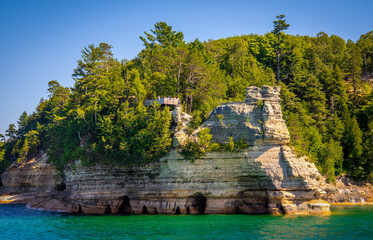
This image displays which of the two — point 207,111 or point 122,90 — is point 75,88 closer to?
point 122,90

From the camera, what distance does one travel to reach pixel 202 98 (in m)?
52.2

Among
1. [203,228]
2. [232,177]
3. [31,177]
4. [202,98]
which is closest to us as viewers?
[203,228]

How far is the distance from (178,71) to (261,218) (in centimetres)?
2611

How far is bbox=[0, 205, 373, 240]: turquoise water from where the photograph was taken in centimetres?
2614

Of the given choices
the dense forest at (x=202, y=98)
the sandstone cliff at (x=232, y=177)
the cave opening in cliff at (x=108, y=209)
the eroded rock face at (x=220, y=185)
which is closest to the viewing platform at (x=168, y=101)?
the dense forest at (x=202, y=98)

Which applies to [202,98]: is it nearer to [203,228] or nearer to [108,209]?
[108,209]

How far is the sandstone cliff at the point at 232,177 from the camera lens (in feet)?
122

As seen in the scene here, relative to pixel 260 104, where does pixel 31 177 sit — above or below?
below

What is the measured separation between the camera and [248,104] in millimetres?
40375

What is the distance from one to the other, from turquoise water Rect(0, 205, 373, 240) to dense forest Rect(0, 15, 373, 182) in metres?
9.32

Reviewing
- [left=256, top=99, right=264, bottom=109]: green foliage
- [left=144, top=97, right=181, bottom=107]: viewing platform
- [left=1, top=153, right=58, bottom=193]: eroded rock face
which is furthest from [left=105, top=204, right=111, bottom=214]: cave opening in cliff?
[left=1, top=153, right=58, bottom=193]: eroded rock face

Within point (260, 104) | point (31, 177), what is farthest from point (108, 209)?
point (31, 177)

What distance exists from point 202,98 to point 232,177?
1733 cm

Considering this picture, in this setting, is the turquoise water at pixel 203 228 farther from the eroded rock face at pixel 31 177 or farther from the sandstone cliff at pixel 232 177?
the eroded rock face at pixel 31 177
